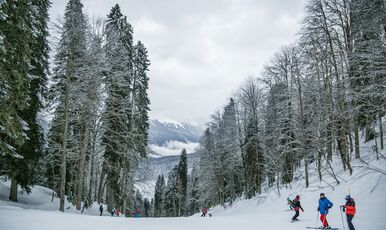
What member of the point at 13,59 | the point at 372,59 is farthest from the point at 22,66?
the point at 372,59

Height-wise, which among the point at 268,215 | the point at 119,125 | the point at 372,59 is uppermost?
the point at 372,59

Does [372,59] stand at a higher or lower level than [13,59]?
higher

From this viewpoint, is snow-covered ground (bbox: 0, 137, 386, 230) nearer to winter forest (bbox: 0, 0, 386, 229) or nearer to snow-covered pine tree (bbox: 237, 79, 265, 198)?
winter forest (bbox: 0, 0, 386, 229)

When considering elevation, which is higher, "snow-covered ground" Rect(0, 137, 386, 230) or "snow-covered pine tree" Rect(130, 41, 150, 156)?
"snow-covered pine tree" Rect(130, 41, 150, 156)

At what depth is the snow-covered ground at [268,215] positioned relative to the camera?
40.1 feet

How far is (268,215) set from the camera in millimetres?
20734

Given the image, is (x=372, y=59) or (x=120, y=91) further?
(x=120, y=91)

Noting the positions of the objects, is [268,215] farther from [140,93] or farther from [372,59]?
[140,93]

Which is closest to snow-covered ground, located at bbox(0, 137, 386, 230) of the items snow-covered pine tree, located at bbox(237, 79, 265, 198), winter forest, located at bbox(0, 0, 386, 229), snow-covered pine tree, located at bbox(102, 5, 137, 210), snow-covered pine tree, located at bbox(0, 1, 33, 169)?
winter forest, located at bbox(0, 0, 386, 229)

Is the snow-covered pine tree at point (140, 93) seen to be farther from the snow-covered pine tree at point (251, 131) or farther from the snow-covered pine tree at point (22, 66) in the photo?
the snow-covered pine tree at point (251, 131)

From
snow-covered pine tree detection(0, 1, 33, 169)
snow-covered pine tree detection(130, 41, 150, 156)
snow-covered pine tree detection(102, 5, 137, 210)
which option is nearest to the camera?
snow-covered pine tree detection(0, 1, 33, 169)

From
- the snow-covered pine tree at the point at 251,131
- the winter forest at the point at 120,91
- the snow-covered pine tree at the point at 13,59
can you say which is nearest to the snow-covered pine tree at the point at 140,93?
the winter forest at the point at 120,91

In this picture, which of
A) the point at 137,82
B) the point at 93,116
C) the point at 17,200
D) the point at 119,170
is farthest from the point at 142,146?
the point at 17,200

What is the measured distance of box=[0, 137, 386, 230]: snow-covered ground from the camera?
12.2 meters
